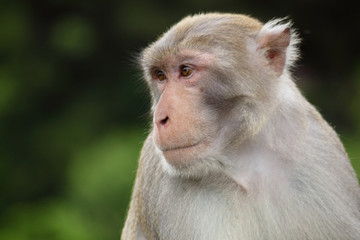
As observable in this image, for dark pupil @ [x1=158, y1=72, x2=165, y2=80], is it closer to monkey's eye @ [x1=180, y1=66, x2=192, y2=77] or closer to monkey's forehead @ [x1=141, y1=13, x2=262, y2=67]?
monkey's forehead @ [x1=141, y1=13, x2=262, y2=67]

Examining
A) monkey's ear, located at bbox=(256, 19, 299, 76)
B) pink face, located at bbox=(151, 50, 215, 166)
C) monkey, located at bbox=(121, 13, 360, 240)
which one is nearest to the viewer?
pink face, located at bbox=(151, 50, 215, 166)

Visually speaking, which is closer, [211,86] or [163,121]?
[163,121]

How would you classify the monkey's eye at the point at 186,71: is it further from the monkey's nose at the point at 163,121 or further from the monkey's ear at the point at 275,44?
the monkey's ear at the point at 275,44

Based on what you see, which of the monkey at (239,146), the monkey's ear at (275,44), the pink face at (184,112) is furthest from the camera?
the monkey's ear at (275,44)

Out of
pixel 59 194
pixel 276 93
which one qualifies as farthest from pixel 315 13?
pixel 276 93

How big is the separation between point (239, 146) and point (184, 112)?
0.57m

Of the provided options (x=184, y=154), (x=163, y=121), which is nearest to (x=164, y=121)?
(x=163, y=121)

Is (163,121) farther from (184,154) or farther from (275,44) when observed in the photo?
(275,44)

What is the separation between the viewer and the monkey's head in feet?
17.9

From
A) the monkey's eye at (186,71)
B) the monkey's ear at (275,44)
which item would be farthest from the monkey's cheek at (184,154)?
the monkey's ear at (275,44)

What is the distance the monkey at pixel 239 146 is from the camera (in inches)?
220

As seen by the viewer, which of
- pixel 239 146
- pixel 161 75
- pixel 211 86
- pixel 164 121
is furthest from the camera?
pixel 161 75

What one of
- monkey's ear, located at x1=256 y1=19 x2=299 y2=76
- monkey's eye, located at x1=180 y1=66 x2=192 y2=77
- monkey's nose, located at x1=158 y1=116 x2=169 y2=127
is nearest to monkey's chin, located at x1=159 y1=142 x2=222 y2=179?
monkey's nose, located at x1=158 y1=116 x2=169 y2=127

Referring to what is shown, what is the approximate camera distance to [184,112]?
544 cm
